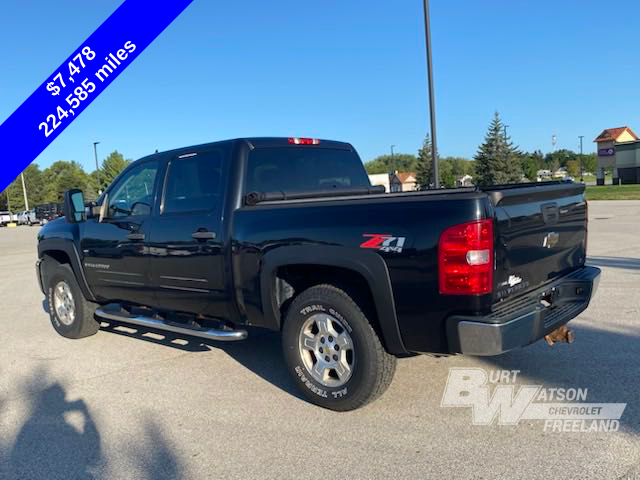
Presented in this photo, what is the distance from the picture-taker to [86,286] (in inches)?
234

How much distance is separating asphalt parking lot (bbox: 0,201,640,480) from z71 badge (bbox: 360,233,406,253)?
117cm

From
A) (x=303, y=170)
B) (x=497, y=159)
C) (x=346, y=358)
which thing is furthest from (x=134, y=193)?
(x=497, y=159)

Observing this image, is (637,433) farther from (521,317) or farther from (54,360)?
(54,360)

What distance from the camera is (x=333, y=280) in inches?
153

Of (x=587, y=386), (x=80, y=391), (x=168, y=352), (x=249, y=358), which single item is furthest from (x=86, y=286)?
(x=587, y=386)

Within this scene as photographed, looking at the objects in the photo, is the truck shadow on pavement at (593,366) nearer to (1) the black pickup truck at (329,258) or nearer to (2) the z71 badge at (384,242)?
(1) the black pickup truck at (329,258)

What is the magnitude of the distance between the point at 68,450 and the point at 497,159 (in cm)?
5092

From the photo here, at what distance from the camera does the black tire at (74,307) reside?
20.2 feet

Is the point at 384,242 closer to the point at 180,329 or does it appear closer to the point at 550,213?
the point at 550,213

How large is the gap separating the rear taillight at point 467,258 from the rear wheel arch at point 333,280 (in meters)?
0.39

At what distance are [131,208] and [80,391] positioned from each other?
5.68 feet

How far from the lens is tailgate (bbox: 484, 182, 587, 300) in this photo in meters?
3.32

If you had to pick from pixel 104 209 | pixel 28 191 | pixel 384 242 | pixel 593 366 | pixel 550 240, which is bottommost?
pixel 593 366

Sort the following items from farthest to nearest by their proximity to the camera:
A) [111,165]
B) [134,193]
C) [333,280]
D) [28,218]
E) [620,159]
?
[111,165] → [620,159] → [28,218] → [134,193] → [333,280]
